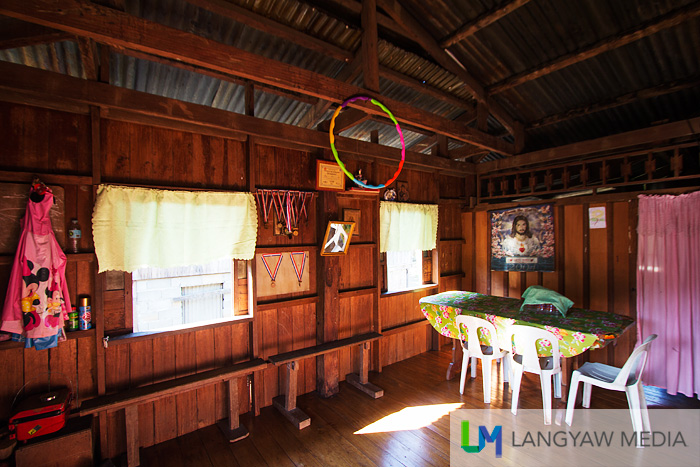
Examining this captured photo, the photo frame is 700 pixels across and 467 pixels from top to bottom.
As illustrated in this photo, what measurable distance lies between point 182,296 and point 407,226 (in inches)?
127

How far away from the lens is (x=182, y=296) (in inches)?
133

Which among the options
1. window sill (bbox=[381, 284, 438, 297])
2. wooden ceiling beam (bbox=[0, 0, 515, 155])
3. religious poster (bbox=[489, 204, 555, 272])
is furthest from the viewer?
religious poster (bbox=[489, 204, 555, 272])

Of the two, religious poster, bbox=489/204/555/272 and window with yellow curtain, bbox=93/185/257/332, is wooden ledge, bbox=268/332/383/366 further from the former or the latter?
religious poster, bbox=489/204/555/272

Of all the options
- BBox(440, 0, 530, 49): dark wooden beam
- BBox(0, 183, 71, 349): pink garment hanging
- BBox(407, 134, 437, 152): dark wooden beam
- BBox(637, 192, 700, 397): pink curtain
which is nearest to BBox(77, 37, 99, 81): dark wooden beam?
BBox(0, 183, 71, 349): pink garment hanging

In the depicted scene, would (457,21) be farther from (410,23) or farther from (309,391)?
(309,391)

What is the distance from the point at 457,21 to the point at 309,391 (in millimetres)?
4734

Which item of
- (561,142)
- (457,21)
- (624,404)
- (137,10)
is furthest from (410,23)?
(624,404)

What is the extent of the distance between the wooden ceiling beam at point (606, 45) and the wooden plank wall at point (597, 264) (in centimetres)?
191

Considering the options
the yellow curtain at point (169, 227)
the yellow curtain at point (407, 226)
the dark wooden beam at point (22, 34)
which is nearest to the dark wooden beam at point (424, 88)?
the yellow curtain at point (407, 226)

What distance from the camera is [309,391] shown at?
416 centimetres

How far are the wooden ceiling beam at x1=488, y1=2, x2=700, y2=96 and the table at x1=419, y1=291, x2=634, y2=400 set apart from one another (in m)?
2.90

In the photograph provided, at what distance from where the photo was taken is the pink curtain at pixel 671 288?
380 cm

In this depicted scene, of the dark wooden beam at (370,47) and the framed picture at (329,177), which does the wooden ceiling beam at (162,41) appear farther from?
the framed picture at (329,177)

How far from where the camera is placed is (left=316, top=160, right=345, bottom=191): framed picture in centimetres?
395
